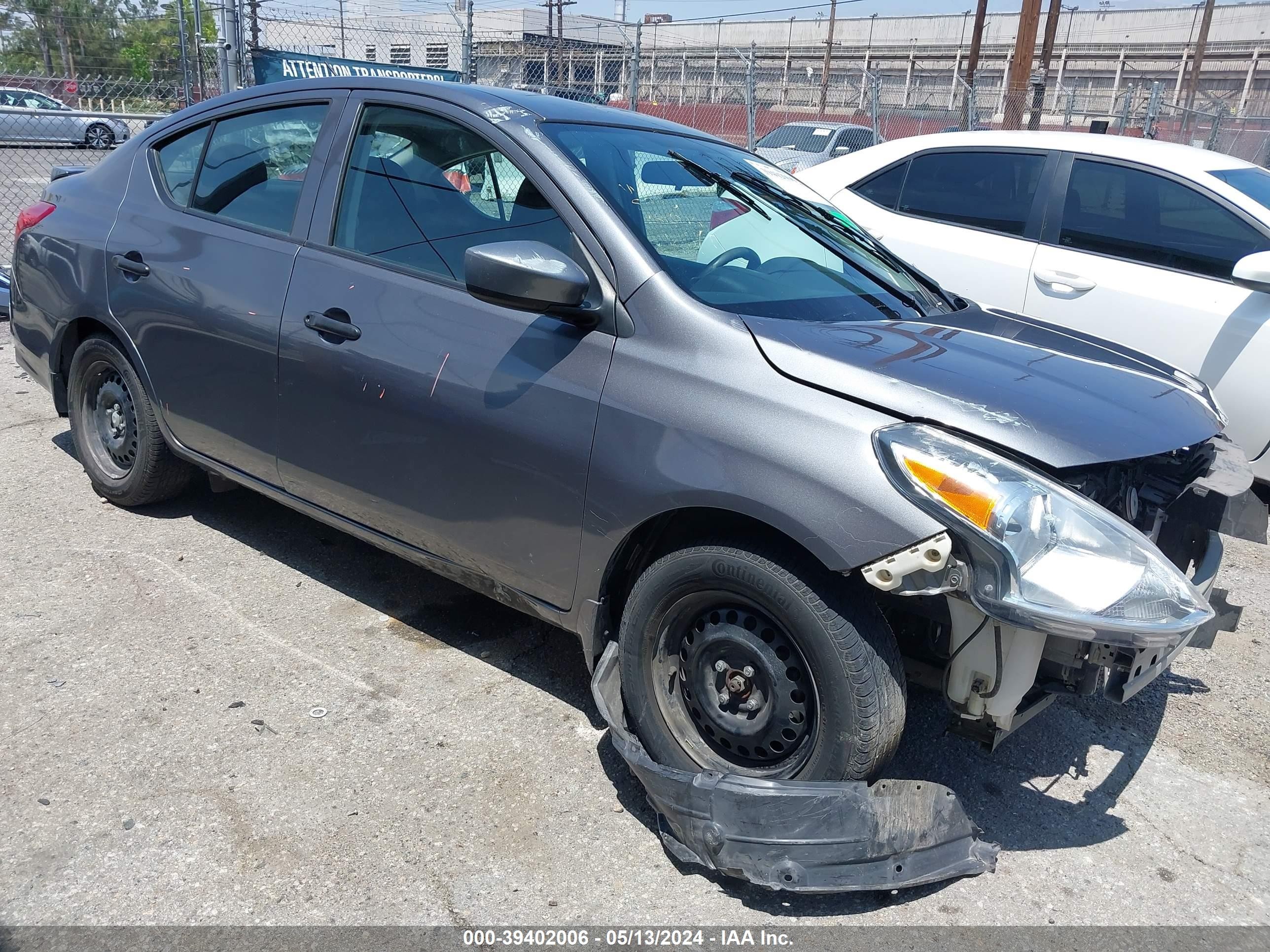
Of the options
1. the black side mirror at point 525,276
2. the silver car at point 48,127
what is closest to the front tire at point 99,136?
the silver car at point 48,127

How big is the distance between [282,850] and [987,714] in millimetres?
1755

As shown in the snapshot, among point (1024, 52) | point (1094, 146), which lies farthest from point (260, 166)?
point (1024, 52)

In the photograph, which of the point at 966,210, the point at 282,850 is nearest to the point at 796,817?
the point at 282,850

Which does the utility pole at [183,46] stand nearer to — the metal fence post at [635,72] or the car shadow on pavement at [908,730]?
the metal fence post at [635,72]

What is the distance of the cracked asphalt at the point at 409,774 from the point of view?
247cm

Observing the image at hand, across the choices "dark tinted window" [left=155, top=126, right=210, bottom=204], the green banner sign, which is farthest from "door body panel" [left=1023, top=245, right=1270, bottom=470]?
the green banner sign

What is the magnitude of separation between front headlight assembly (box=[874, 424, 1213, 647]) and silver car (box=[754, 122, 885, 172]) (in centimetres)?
1698

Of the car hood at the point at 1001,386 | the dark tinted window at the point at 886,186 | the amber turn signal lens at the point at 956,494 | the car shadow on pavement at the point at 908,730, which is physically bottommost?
the car shadow on pavement at the point at 908,730

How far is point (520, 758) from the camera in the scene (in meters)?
3.01

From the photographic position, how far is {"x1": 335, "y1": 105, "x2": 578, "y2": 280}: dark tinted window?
3045 millimetres

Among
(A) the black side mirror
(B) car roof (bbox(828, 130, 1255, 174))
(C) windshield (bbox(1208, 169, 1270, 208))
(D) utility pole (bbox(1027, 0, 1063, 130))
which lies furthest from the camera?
(D) utility pole (bbox(1027, 0, 1063, 130))

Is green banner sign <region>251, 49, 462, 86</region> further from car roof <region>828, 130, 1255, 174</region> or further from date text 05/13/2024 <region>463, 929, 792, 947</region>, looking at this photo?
date text 05/13/2024 <region>463, 929, 792, 947</region>

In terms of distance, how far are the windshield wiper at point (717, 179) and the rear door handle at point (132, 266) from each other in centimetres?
203

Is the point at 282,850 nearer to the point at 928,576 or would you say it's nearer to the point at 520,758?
the point at 520,758
